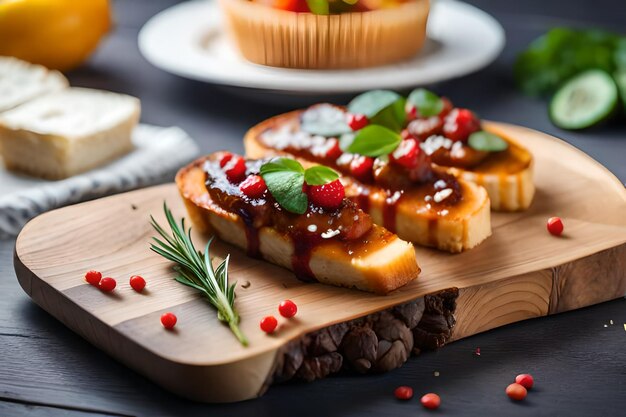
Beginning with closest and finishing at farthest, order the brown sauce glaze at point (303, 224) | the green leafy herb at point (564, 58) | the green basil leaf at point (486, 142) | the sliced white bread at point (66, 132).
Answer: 1. the brown sauce glaze at point (303, 224)
2. the green basil leaf at point (486, 142)
3. the sliced white bread at point (66, 132)
4. the green leafy herb at point (564, 58)

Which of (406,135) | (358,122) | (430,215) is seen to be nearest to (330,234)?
(430,215)

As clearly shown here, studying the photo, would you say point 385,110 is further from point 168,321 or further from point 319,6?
point 168,321

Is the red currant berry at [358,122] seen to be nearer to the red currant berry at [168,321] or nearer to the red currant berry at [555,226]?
the red currant berry at [555,226]

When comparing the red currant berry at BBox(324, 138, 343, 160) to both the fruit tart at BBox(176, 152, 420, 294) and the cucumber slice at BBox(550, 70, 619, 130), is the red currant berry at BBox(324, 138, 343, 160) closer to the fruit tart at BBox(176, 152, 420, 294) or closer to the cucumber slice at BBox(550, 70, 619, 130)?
the fruit tart at BBox(176, 152, 420, 294)

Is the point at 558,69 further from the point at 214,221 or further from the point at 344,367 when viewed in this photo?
the point at 344,367

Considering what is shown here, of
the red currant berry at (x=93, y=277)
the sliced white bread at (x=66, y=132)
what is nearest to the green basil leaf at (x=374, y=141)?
the red currant berry at (x=93, y=277)

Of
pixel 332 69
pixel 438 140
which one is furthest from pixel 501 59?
pixel 438 140
